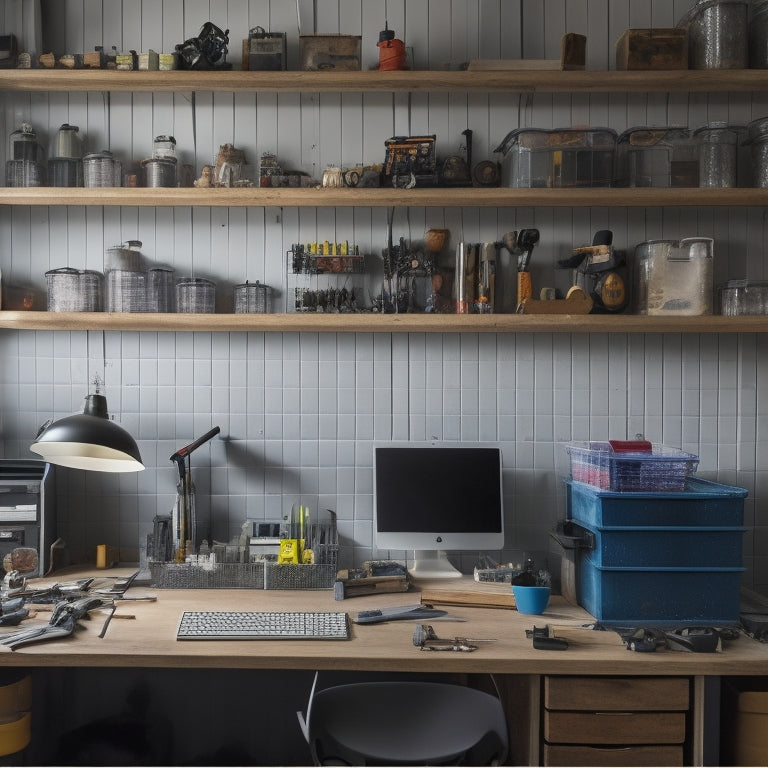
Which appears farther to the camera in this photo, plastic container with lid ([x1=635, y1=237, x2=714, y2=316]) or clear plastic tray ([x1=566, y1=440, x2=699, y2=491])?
plastic container with lid ([x1=635, y1=237, x2=714, y2=316])

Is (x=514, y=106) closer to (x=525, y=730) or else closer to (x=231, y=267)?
(x=231, y=267)

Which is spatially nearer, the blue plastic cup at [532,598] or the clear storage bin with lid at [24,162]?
the blue plastic cup at [532,598]

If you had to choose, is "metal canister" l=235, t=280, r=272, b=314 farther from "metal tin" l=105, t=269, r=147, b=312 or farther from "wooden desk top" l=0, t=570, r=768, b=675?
"wooden desk top" l=0, t=570, r=768, b=675

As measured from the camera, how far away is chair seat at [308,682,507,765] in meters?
1.62

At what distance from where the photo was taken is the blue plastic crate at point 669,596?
87.3 inches

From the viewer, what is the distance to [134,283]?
2684 mm

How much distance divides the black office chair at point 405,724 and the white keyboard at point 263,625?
0.44 metres

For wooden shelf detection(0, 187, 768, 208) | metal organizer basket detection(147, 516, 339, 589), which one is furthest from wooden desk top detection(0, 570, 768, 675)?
wooden shelf detection(0, 187, 768, 208)

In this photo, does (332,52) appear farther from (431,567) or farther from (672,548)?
(672,548)

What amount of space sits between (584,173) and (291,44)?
1.21 meters

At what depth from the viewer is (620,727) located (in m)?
1.96

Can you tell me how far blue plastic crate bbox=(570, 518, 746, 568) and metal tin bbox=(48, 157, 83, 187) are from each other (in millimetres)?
2241

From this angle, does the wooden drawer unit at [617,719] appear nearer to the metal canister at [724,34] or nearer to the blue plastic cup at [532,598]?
the blue plastic cup at [532,598]

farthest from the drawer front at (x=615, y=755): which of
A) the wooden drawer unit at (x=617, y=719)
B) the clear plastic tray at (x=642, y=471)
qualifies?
the clear plastic tray at (x=642, y=471)
